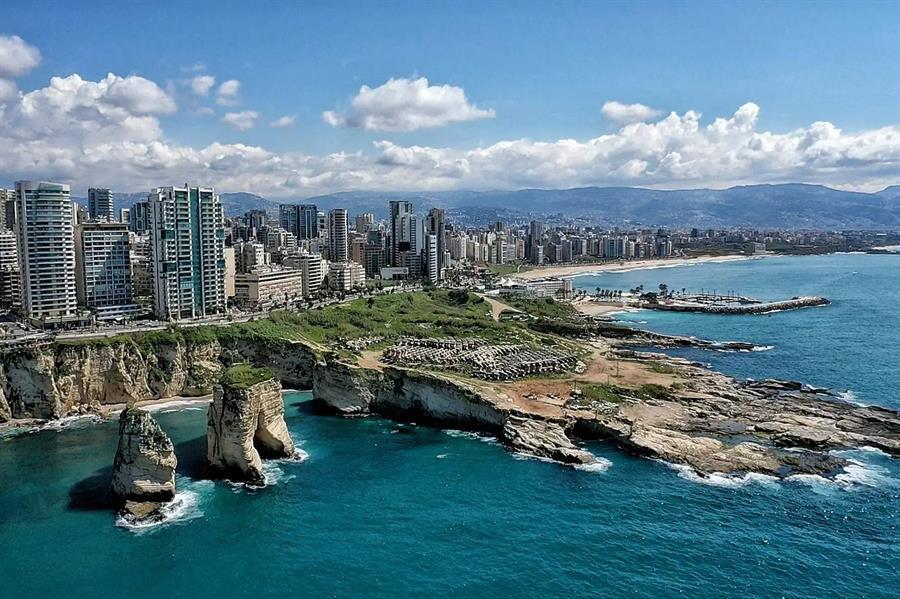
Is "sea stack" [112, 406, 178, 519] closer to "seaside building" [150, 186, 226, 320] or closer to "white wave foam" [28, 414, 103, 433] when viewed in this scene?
"white wave foam" [28, 414, 103, 433]

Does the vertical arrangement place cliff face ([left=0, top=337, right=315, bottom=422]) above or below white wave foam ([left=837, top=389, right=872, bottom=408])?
above

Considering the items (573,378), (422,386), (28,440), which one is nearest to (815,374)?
(573,378)

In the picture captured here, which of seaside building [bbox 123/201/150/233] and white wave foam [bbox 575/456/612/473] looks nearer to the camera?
white wave foam [bbox 575/456/612/473]

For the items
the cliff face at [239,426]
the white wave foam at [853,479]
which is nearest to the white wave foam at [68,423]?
the cliff face at [239,426]

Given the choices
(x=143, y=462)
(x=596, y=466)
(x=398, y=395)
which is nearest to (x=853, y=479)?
(x=596, y=466)

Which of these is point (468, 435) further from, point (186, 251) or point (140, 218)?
point (140, 218)

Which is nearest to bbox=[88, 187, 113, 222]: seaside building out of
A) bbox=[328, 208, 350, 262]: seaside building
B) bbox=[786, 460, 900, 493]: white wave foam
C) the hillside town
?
the hillside town
